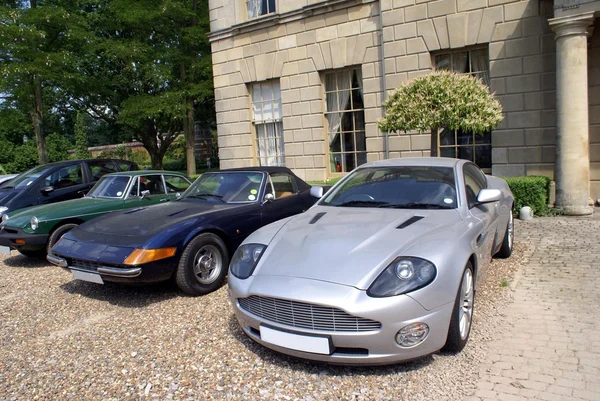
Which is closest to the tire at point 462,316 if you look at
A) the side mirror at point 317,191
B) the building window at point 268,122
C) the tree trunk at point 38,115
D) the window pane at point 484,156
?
the side mirror at point 317,191

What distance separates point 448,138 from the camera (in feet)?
36.7

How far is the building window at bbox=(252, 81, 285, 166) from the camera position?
14.1 metres

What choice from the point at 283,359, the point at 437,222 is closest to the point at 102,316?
the point at 283,359

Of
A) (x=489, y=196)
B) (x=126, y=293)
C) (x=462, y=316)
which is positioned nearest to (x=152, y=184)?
(x=126, y=293)

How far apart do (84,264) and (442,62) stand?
9352 mm

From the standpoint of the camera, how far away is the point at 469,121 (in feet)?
27.0

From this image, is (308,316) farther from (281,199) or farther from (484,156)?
(484,156)

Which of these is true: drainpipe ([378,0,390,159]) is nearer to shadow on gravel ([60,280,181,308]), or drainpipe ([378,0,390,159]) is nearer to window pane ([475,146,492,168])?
window pane ([475,146,492,168])

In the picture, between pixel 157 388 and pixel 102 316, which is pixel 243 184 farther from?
pixel 157 388

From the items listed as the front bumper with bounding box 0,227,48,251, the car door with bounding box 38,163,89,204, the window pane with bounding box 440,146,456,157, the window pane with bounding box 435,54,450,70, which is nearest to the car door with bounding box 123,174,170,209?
the front bumper with bounding box 0,227,48,251

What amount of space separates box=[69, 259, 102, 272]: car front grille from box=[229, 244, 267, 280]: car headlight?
1872 mm

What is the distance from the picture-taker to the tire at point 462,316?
3398mm

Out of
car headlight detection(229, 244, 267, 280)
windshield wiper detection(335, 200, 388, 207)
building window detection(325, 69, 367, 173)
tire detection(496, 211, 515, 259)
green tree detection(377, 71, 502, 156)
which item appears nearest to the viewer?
car headlight detection(229, 244, 267, 280)

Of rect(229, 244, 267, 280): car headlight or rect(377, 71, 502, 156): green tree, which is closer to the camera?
rect(229, 244, 267, 280): car headlight
